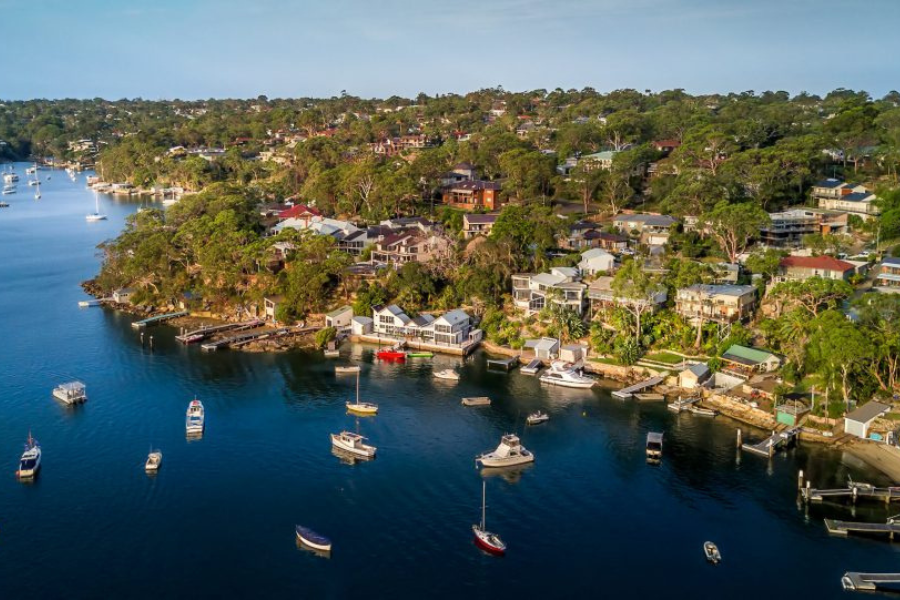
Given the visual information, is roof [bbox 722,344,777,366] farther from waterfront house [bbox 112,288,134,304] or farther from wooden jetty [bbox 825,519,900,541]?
waterfront house [bbox 112,288,134,304]

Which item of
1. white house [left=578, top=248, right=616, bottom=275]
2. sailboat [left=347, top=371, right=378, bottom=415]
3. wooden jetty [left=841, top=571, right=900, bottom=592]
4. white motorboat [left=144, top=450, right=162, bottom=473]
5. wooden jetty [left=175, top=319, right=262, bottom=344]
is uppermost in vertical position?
white house [left=578, top=248, right=616, bottom=275]

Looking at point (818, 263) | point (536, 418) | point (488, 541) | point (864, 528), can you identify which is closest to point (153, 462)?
point (488, 541)

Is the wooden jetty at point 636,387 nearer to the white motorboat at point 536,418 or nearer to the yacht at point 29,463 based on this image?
the white motorboat at point 536,418

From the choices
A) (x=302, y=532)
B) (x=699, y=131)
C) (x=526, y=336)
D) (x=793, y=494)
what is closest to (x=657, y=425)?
(x=793, y=494)

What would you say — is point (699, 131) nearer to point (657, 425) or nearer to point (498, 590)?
point (657, 425)

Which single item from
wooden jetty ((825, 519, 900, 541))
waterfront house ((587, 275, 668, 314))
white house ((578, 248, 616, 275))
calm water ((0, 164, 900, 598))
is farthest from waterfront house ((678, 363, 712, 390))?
white house ((578, 248, 616, 275))

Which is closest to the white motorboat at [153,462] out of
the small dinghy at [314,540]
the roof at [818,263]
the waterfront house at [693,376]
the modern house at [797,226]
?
the small dinghy at [314,540]
